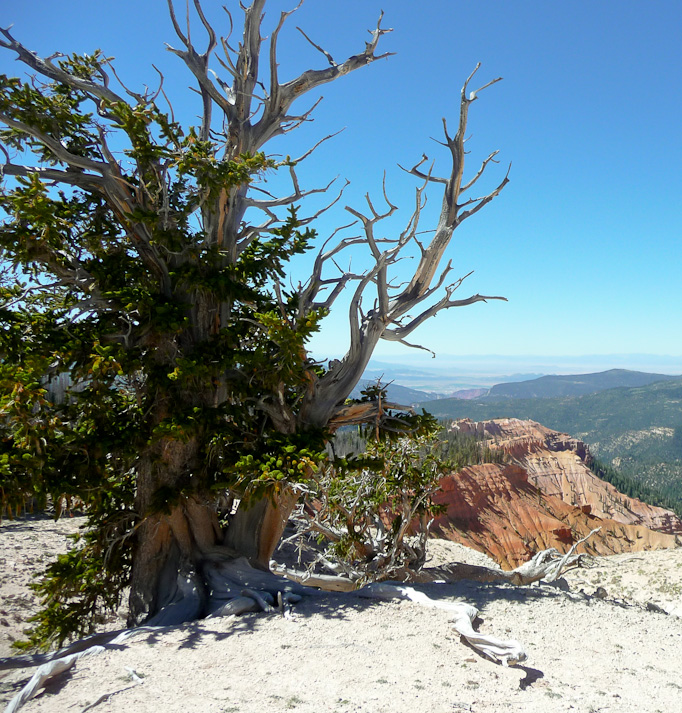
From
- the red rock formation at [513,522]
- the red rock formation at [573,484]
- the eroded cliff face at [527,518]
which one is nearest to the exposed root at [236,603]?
the eroded cliff face at [527,518]

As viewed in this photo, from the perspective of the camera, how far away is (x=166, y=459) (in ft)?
27.7

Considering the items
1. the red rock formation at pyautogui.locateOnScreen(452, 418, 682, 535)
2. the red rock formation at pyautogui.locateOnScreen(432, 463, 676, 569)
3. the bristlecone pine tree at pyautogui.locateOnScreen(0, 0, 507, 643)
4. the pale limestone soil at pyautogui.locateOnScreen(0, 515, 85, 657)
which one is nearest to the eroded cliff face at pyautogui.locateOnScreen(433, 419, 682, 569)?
the red rock formation at pyautogui.locateOnScreen(432, 463, 676, 569)

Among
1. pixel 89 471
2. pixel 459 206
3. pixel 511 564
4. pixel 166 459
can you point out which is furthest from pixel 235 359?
pixel 511 564

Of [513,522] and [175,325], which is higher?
[175,325]

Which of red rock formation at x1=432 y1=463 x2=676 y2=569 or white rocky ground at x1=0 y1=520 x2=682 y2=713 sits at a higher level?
white rocky ground at x1=0 y1=520 x2=682 y2=713

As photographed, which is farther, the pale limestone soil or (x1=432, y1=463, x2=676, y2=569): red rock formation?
(x1=432, y1=463, x2=676, y2=569): red rock formation

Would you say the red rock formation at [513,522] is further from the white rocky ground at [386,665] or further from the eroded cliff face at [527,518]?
the white rocky ground at [386,665]

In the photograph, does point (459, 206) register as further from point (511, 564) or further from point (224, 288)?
point (511, 564)

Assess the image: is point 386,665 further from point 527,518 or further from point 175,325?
point 527,518

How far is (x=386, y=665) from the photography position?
17.5 feet

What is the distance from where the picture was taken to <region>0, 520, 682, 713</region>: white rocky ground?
462 centimetres

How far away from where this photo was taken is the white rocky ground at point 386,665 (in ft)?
15.2

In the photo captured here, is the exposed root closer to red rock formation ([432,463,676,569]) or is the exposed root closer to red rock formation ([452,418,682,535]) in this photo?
red rock formation ([432,463,676,569])

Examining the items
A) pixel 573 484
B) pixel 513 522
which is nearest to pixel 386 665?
pixel 513 522
